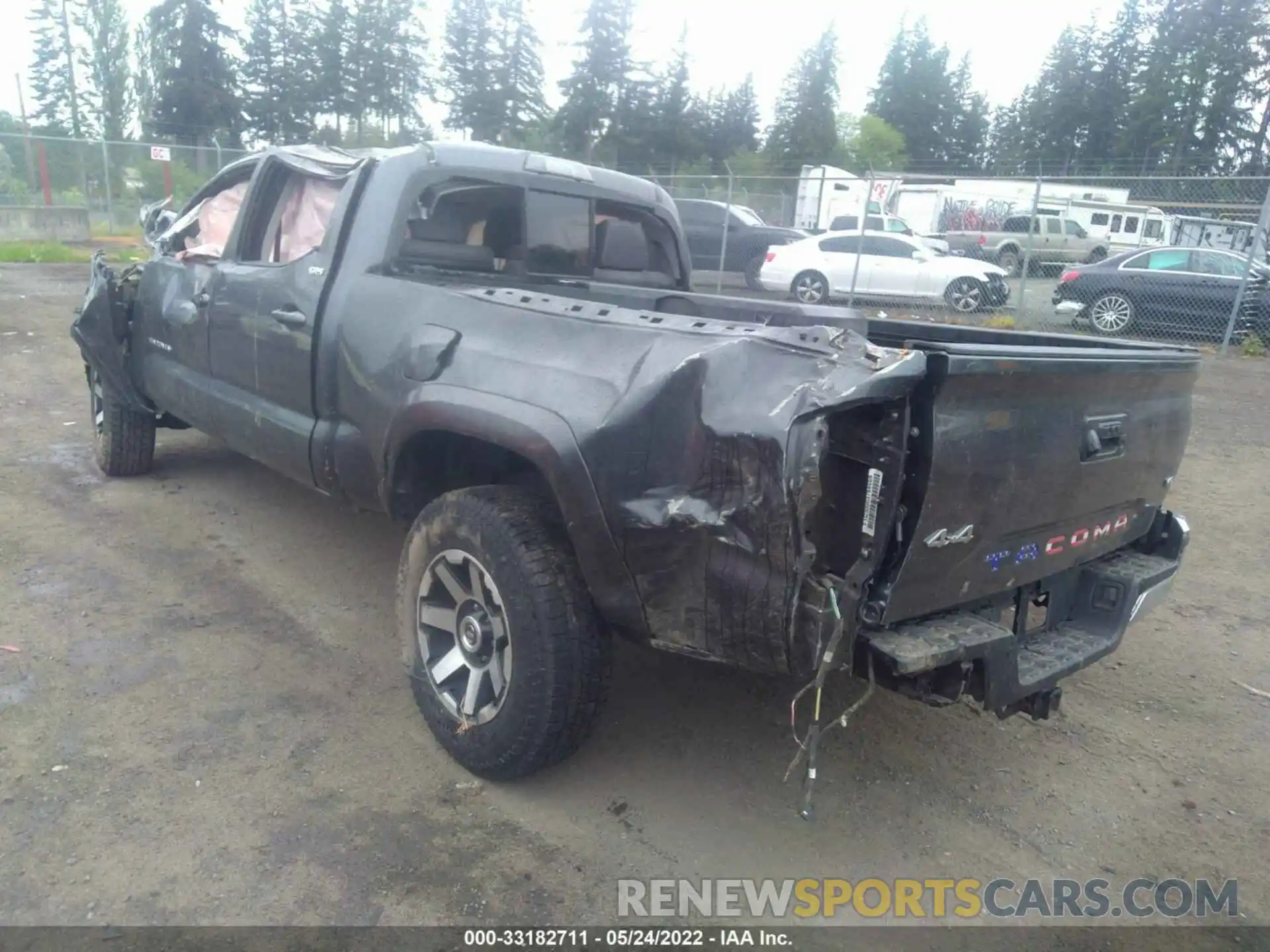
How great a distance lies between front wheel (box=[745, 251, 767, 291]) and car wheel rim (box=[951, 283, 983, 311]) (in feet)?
12.9

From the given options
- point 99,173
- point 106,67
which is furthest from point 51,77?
point 99,173

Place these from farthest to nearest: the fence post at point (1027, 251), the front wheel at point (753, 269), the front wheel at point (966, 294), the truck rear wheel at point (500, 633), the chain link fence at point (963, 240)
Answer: the front wheel at point (753, 269), the front wheel at point (966, 294), the chain link fence at point (963, 240), the fence post at point (1027, 251), the truck rear wheel at point (500, 633)

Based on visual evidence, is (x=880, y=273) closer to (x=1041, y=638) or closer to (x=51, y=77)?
(x=1041, y=638)

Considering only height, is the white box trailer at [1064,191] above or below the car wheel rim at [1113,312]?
above

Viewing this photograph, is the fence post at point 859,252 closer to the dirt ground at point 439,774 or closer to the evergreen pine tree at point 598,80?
the dirt ground at point 439,774

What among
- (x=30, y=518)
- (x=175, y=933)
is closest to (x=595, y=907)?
(x=175, y=933)

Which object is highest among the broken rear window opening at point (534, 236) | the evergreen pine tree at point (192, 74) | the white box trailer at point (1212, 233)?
the evergreen pine tree at point (192, 74)

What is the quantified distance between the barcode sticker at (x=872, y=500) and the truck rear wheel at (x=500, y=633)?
866 millimetres

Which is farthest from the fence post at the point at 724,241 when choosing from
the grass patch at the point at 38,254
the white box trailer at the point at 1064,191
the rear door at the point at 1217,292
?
the grass patch at the point at 38,254

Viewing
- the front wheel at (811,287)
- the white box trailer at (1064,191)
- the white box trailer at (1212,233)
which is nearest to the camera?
the white box trailer at (1212,233)

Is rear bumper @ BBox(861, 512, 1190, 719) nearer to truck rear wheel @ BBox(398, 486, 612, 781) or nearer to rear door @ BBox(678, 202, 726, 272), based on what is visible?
truck rear wheel @ BBox(398, 486, 612, 781)

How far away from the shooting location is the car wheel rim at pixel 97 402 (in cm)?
565

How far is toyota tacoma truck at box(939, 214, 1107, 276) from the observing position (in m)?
18.9

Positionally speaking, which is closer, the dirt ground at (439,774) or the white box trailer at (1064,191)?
the dirt ground at (439,774)
